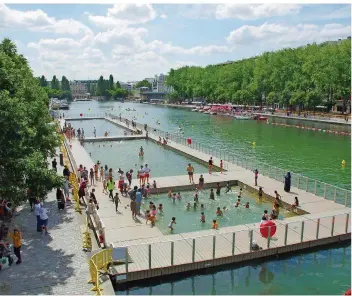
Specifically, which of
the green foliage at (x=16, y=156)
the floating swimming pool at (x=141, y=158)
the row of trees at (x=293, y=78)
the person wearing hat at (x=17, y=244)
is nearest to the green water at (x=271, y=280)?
the person wearing hat at (x=17, y=244)

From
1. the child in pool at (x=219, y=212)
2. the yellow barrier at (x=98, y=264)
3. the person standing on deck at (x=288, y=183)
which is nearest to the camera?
the yellow barrier at (x=98, y=264)

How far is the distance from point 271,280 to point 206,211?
7875 millimetres

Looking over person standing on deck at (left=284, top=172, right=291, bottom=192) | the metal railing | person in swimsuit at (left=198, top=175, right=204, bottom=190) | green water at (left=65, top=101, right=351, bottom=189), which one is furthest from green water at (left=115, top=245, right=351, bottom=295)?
green water at (left=65, top=101, right=351, bottom=189)

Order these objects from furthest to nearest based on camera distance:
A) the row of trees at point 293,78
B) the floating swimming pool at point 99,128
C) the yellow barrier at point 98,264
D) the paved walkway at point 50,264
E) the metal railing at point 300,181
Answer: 1. the row of trees at point 293,78
2. the floating swimming pool at point 99,128
3. the metal railing at point 300,181
4. the paved walkway at point 50,264
5. the yellow barrier at point 98,264

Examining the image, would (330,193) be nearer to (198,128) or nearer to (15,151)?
(15,151)

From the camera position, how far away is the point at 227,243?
54.0ft

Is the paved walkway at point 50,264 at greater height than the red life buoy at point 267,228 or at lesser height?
lesser

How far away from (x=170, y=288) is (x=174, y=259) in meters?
1.08

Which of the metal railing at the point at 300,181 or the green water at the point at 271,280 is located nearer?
the green water at the point at 271,280

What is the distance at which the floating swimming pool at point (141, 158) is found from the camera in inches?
1394

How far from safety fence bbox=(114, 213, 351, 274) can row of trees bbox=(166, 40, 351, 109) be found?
213ft

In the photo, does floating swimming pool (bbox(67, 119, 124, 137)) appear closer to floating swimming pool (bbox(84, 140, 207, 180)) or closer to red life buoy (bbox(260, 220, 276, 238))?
floating swimming pool (bbox(84, 140, 207, 180))

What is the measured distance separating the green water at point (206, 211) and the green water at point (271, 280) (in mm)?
4386

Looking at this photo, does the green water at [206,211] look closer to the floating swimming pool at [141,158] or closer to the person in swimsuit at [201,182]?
the person in swimsuit at [201,182]
